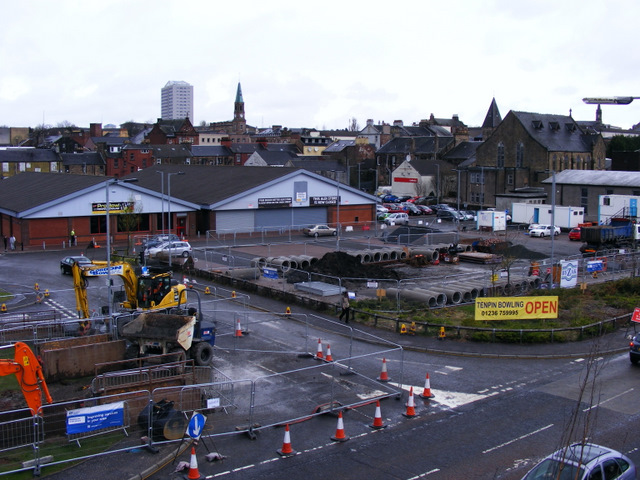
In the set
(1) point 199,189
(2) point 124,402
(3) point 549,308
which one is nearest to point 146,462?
(2) point 124,402

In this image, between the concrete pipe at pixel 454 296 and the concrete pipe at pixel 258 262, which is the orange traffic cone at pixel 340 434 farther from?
the concrete pipe at pixel 258 262

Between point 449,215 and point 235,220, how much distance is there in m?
26.9

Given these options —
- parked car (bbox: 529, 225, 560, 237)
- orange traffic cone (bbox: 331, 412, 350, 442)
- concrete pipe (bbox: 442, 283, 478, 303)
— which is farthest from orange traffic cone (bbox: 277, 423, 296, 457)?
parked car (bbox: 529, 225, 560, 237)

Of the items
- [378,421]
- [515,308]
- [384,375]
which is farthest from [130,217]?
[378,421]

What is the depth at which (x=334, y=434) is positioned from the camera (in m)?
16.4

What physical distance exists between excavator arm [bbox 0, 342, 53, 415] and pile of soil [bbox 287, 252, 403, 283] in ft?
70.8

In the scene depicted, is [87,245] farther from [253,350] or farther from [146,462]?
[146,462]

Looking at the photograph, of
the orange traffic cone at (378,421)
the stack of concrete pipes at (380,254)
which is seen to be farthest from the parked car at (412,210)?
the orange traffic cone at (378,421)

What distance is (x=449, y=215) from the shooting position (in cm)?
7656

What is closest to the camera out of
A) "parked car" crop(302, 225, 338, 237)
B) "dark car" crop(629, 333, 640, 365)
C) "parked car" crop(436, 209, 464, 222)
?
"dark car" crop(629, 333, 640, 365)

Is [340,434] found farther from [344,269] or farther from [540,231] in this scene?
[540,231]

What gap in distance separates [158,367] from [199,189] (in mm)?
50664

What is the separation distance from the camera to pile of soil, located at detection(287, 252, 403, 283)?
3806 cm

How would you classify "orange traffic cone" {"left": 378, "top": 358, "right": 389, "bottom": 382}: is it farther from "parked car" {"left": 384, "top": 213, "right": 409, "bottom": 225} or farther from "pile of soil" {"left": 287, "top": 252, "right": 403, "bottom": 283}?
"parked car" {"left": 384, "top": 213, "right": 409, "bottom": 225}
